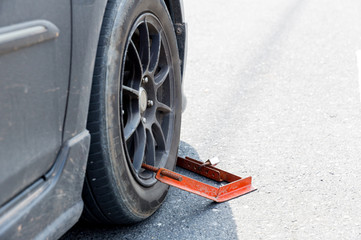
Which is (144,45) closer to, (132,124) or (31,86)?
(132,124)

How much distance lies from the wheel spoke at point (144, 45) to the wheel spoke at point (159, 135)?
0.32 meters

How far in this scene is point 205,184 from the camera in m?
2.67

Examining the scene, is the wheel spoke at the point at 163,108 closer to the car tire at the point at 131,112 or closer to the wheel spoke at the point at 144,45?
the car tire at the point at 131,112

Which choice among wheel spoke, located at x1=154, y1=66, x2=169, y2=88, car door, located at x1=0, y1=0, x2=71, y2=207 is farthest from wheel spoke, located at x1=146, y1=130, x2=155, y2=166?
car door, located at x1=0, y1=0, x2=71, y2=207

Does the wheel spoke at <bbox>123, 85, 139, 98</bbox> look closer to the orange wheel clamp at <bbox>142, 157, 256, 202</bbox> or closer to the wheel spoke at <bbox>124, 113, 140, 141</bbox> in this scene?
the wheel spoke at <bbox>124, 113, 140, 141</bbox>

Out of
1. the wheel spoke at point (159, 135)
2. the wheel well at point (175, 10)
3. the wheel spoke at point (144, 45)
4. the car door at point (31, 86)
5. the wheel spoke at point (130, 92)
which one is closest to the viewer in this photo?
the car door at point (31, 86)

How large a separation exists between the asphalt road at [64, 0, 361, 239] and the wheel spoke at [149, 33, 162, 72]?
0.72 metres

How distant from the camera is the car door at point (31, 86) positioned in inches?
58.2

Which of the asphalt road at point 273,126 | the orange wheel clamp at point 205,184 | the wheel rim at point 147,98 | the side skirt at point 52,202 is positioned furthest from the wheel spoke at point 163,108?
the side skirt at point 52,202

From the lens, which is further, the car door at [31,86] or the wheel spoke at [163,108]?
the wheel spoke at [163,108]

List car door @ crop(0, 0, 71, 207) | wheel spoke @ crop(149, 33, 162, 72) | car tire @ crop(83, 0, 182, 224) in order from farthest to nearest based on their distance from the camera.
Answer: wheel spoke @ crop(149, 33, 162, 72), car tire @ crop(83, 0, 182, 224), car door @ crop(0, 0, 71, 207)

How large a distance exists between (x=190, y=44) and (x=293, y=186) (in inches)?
120

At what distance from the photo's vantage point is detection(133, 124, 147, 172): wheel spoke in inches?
100

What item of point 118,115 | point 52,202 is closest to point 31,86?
point 52,202
